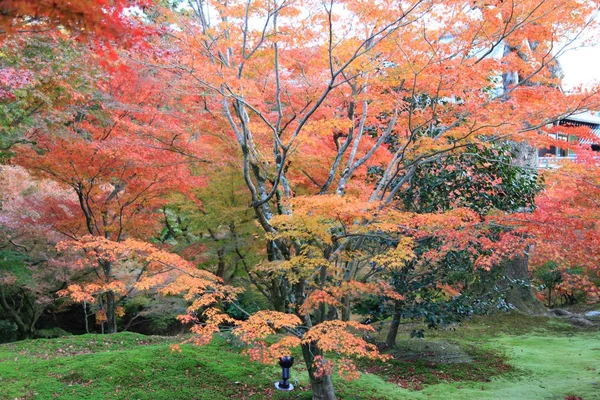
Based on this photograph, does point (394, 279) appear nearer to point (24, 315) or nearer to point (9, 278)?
point (9, 278)

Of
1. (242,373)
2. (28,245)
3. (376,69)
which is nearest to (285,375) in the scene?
(242,373)

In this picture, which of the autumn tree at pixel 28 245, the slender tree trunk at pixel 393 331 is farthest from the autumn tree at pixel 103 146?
the slender tree trunk at pixel 393 331

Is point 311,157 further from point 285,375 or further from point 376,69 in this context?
point 285,375

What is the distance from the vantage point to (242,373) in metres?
7.96

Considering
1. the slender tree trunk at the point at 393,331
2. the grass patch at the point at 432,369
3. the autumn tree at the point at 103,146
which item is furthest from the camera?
the slender tree trunk at the point at 393,331

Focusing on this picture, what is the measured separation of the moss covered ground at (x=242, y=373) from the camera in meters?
7.09

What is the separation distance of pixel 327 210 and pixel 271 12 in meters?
3.00

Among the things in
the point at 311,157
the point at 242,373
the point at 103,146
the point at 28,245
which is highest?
the point at 103,146

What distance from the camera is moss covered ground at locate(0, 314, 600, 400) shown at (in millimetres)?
7094

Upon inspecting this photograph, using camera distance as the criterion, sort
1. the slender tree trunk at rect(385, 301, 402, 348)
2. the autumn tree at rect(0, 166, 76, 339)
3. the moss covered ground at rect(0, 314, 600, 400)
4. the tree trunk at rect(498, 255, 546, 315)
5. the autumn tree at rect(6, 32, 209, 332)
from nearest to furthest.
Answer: the moss covered ground at rect(0, 314, 600, 400)
the autumn tree at rect(6, 32, 209, 332)
the slender tree trunk at rect(385, 301, 402, 348)
the autumn tree at rect(0, 166, 76, 339)
the tree trunk at rect(498, 255, 546, 315)

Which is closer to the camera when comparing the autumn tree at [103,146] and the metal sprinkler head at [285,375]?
the metal sprinkler head at [285,375]

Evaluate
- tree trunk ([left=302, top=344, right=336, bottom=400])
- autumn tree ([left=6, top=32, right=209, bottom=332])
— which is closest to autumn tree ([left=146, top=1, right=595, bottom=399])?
tree trunk ([left=302, top=344, right=336, bottom=400])

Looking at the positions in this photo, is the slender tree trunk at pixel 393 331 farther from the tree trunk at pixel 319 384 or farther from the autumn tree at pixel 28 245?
the autumn tree at pixel 28 245

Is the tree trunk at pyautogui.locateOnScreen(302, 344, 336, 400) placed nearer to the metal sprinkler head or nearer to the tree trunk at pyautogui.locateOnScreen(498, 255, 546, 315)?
the metal sprinkler head
